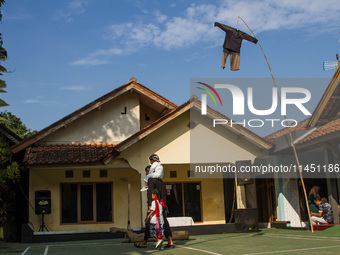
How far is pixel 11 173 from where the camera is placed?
50.5 ft

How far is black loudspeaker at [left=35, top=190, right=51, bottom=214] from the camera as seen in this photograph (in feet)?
56.4

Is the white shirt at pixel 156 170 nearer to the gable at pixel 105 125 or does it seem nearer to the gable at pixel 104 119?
the gable at pixel 104 119

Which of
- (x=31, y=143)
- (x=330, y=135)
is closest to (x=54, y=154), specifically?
(x=31, y=143)

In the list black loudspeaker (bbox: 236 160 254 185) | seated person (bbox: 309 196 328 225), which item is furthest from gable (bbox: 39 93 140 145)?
seated person (bbox: 309 196 328 225)

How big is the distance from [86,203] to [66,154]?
7.74 ft

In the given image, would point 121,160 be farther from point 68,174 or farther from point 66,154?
point 68,174

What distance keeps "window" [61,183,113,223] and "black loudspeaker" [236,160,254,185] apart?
201 inches

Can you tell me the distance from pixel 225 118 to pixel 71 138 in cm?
601

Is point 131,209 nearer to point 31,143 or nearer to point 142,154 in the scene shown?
point 142,154

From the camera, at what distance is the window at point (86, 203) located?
18.5 metres

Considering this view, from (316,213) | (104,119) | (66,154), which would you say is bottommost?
(316,213)

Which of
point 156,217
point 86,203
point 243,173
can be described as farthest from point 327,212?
point 86,203

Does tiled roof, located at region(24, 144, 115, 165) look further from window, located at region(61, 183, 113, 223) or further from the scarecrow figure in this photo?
the scarecrow figure

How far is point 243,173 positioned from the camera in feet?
55.7
